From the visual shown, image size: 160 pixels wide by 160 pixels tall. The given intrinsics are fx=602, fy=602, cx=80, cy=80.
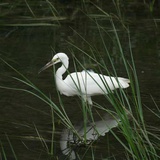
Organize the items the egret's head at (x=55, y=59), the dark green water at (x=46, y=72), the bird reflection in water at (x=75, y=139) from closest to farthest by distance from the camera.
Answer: the bird reflection in water at (x=75, y=139) → the dark green water at (x=46, y=72) → the egret's head at (x=55, y=59)

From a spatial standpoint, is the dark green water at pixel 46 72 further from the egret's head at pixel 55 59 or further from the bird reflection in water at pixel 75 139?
the egret's head at pixel 55 59

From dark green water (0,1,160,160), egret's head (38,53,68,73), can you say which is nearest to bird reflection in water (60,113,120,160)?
dark green water (0,1,160,160)

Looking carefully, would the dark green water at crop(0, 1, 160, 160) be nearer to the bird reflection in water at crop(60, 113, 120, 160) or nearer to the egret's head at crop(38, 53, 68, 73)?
the bird reflection in water at crop(60, 113, 120, 160)

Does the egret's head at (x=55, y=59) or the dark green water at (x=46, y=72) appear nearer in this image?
the dark green water at (x=46, y=72)

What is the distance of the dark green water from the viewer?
6.50 metres

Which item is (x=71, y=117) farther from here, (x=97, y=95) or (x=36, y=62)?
(x=36, y=62)

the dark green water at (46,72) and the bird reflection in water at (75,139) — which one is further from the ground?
the dark green water at (46,72)

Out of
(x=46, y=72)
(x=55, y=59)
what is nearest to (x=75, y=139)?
(x=55, y=59)

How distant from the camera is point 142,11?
14.1 meters

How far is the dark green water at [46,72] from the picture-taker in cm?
650

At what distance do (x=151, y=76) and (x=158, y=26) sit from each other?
3565 mm

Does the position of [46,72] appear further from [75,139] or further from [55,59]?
[75,139]

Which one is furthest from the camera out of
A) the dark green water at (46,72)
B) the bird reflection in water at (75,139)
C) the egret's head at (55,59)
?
the egret's head at (55,59)

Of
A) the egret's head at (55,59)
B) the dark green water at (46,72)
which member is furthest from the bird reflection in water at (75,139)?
the egret's head at (55,59)
